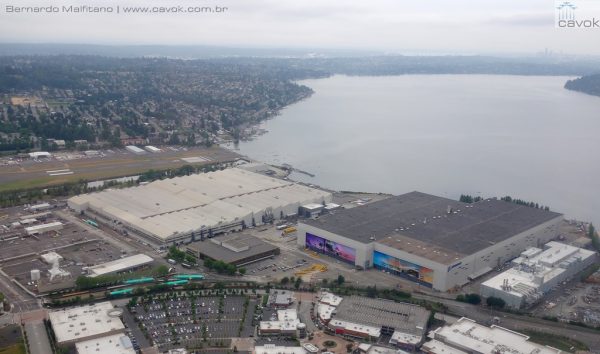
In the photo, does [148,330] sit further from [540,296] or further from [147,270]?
[540,296]

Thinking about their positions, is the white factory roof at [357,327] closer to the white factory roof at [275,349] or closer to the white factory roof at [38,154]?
the white factory roof at [275,349]

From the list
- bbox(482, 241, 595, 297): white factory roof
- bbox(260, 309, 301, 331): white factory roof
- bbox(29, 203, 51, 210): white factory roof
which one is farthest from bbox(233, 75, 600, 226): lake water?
bbox(260, 309, 301, 331): white factory roof

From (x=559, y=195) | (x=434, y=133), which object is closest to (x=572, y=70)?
(x=434, y=133)

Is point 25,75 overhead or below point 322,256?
overhead

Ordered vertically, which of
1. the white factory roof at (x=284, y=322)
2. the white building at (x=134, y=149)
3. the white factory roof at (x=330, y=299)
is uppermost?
the white building at (x=134, y=149)

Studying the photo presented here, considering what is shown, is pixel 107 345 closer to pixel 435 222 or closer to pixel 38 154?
pixel 435 222

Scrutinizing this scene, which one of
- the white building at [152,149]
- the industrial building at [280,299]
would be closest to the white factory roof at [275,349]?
the industrial building at [280,299]

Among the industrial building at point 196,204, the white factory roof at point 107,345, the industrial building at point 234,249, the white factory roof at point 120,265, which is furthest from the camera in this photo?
the industrial building at point 196,204
